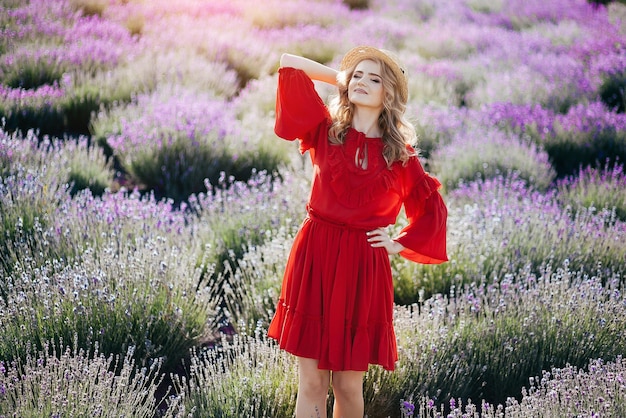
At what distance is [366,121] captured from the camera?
8.57ft

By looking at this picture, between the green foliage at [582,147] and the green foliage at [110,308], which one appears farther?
the green foliage at [582,147]

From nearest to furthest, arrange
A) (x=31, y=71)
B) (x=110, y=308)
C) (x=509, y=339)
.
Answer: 1. (x=110, y=308)
2. (x=509, y=339)
3. (x=31, y=71)

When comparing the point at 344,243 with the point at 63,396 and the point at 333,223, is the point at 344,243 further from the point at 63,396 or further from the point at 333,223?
the point at 63,396

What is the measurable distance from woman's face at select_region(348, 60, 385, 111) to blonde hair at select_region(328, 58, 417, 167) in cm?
2

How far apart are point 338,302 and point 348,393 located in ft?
1.31

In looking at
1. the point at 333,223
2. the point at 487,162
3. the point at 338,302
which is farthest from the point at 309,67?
the point at 487,162

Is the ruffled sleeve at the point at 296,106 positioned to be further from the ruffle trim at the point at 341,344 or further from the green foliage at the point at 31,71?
the green foliage at the point at 31,71

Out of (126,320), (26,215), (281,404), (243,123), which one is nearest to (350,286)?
(281,404)

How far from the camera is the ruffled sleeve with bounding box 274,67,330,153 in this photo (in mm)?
2586

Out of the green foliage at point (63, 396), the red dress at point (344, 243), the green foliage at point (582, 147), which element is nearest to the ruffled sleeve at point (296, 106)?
the red dress at point (344, 243)

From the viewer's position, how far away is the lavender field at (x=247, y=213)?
2852 millimetres

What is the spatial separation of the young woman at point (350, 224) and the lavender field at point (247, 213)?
343mm

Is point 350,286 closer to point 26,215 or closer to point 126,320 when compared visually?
point 126,320

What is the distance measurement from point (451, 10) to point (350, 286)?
38.0 ft
